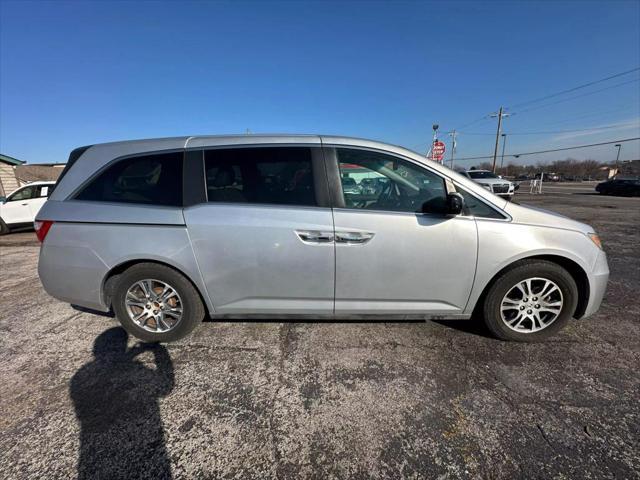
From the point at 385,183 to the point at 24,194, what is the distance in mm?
11812

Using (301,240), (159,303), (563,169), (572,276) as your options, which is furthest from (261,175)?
(563,169)

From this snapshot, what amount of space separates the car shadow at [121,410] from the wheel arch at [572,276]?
8.61 feet

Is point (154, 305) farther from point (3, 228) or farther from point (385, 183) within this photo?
point (3, 228)

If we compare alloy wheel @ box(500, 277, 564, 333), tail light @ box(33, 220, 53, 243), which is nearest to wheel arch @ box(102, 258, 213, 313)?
tail light @ box(33, 220, 53, 243)

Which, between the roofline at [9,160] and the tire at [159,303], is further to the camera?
the roofline at [9,160]

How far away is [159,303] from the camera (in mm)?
2689

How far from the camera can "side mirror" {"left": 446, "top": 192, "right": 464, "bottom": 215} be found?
2.34 metres

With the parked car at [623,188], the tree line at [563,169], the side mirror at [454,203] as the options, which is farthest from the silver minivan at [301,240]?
the tree line at [563,169]

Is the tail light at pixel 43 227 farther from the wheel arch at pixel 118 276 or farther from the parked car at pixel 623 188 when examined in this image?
the parked car at pixel 623 188

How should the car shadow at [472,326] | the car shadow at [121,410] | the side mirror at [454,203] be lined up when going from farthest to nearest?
the car shadow at [472,326] < the side mirror at [454,203] < the car shadow at [121,410]

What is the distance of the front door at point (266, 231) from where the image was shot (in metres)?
2.41

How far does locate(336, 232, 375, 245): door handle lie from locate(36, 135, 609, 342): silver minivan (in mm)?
11

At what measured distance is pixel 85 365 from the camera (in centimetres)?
248

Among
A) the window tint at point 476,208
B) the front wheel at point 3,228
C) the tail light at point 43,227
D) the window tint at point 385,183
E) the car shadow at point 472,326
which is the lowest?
the car shadow at point 472,326
